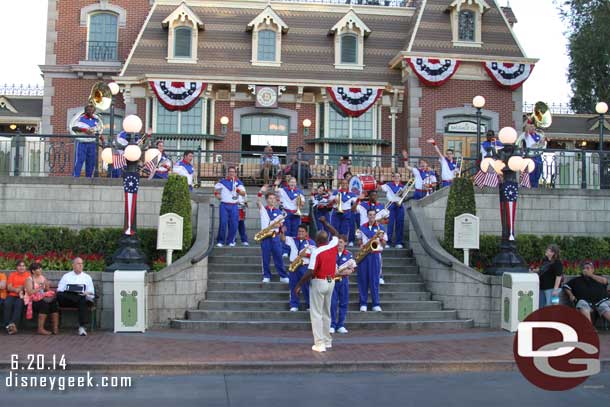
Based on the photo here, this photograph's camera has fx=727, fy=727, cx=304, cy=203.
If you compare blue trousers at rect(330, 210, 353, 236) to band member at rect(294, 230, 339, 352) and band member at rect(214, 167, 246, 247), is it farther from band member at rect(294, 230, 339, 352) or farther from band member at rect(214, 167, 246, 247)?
band member at rect(294, 230, 339, 352)

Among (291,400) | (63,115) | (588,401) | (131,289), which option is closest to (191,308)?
(131,289)

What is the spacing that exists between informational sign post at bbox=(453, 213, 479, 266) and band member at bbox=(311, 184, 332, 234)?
292cm

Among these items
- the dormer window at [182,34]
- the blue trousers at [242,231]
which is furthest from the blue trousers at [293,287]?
→ the dormer window at [182,34]

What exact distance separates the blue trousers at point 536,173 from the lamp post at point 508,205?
402 cm

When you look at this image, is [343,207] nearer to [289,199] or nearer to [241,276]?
[289,199]

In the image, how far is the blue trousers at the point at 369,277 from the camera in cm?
1395

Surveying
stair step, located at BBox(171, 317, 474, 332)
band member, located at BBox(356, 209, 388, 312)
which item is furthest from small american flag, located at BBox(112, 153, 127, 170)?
band member, located at BBox(356, 209, 388, 312)

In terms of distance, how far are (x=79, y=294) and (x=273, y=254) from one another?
3.93m

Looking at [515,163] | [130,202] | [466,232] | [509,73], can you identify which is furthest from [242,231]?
[509,73]

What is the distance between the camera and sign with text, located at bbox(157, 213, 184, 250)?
1429 cm

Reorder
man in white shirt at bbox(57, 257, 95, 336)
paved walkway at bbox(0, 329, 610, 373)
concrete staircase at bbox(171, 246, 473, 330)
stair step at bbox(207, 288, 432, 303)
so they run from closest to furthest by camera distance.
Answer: paved walkway at bbox(0, 329, 610, 373)
man in white shirt at bbox(57, 257, 95, 336)
concrete staircase at bbox(171, 246, 473, 330)
stair step at bbox(207, 288, 432, 303)

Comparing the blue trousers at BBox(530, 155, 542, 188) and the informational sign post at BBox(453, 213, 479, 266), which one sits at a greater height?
the blue trousers at BBox(530, 155, 542, 188)

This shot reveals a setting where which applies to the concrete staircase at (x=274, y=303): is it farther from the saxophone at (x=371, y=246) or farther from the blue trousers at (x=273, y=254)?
the saxophone at (x=371, y=246)

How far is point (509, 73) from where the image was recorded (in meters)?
26.4
